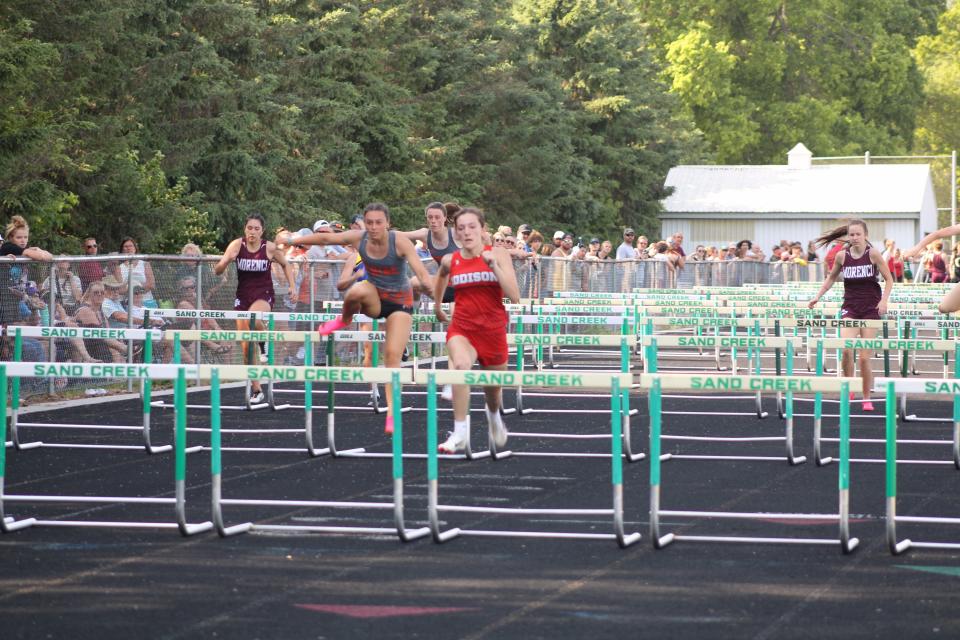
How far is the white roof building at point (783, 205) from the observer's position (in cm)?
7394

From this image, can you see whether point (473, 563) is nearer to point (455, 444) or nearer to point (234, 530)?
point (234, 530)

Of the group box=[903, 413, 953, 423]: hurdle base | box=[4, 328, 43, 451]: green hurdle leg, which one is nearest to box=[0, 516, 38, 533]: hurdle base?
box=[4, 328, 43, 451]: green hurdle leg

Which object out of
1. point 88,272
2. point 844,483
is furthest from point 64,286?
point 844,483

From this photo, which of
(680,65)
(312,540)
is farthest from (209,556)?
(680,65)

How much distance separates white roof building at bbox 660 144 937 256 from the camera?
7394 centimetres

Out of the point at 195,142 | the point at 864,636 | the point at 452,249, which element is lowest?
the point at 864,636

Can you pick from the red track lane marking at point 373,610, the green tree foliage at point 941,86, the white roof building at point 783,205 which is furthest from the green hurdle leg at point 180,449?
the green tree foliage at point 941,86

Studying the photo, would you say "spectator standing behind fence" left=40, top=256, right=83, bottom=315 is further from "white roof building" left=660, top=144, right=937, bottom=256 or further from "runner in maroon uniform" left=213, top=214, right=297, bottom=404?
"white roof building" left=660, top=144, right=937, bottom=256

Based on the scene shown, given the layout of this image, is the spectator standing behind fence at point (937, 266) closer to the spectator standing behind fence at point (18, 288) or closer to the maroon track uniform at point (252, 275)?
the maroon track uniform at point (252, 275)

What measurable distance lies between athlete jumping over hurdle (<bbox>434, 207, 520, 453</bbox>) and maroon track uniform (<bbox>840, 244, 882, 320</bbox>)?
5501 millimetres

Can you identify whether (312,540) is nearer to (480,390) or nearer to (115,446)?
(115,446)

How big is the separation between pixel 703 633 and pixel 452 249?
8.67m

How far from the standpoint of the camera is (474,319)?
40.9ft

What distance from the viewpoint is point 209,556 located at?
28.7ft
